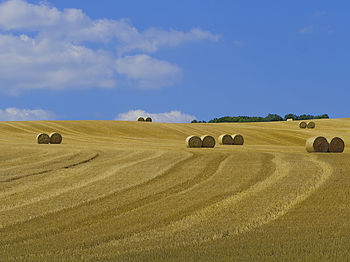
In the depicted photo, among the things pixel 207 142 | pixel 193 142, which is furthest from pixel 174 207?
pixel 207 142

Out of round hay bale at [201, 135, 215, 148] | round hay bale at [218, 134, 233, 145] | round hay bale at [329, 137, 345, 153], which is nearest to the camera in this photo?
round hay bale at [329, 137, 345, 153]

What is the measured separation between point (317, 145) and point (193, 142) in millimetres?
8367

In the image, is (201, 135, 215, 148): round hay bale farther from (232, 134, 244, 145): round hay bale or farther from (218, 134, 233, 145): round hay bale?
(232, 134, 244, 145): round hay bale

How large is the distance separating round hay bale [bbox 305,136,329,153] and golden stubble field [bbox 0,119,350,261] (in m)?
4.69

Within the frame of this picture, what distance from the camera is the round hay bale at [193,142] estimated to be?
3400 cm

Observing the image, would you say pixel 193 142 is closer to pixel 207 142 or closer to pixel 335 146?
pixel 207 142

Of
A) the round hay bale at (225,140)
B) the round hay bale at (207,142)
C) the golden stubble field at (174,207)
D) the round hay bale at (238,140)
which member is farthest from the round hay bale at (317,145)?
the round hay bale at (238,140)

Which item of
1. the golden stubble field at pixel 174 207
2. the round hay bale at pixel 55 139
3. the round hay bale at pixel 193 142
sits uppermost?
the round hay bale at pixel 193 142

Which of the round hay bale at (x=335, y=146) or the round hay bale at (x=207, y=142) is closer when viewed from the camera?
the round hay bale at (x=335, y=146)

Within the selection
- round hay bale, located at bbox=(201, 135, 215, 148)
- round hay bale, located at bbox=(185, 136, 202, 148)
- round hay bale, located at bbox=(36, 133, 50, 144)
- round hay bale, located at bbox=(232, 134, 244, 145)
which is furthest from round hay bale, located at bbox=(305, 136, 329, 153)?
round hay bale, located at bbox=(36, 133, 50, 144)

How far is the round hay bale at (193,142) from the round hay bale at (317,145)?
7.66 metres

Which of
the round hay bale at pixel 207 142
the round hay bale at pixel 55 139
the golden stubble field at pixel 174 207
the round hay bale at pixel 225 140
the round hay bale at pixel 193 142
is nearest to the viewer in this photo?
the golden stubble field at pixel 174 207

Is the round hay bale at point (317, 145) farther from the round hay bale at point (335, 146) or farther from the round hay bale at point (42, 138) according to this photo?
the round hay bale at point (42, 138)

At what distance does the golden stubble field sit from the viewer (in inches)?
360
